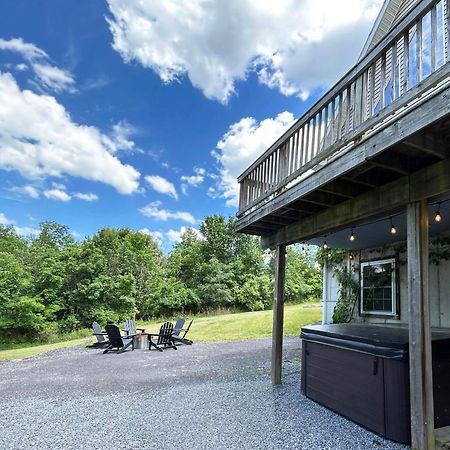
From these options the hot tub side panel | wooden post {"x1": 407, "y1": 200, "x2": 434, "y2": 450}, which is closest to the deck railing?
wooden post {"x1": 407, "y1": 200, "x2": 434, "y2": 450}

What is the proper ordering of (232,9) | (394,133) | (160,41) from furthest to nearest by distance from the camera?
(160,41) < (232,9) < (394,133)

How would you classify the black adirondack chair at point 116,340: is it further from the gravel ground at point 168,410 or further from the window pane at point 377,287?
the window pane at point 377,287

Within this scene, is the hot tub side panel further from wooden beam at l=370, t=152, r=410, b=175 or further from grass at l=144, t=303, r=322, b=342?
grass at l=144, t=303, r=322, b=342

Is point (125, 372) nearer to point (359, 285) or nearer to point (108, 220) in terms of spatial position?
point (359, 285)

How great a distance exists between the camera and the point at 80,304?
63.6ft

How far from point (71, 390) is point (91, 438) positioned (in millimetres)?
2447

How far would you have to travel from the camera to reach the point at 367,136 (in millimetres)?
2902

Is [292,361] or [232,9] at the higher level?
[232,9]

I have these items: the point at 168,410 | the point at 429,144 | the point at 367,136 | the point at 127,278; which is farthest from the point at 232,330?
the point at 429,144

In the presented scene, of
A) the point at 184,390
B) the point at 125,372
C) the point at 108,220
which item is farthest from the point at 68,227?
the point at 184,390

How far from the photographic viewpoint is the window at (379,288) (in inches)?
259

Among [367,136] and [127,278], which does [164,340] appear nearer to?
[367,136]

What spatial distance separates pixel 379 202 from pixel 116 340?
8.76 metres

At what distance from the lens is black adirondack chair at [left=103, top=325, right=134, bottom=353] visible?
32.0ft
